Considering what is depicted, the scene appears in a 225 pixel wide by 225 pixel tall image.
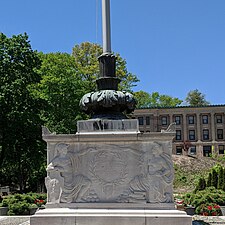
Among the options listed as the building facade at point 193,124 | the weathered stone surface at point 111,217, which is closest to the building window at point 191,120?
the building facade at point 193,124

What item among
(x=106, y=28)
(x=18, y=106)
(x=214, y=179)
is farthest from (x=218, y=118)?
(x=106, y=28)

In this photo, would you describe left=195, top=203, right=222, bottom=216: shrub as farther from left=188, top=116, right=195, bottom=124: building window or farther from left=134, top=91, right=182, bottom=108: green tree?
left=134, top=91, right=182, bottom=108: green tree

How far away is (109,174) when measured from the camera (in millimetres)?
10430

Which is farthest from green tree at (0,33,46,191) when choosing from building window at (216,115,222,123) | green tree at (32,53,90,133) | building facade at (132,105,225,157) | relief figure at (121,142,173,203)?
building window at (216,115,222,123)

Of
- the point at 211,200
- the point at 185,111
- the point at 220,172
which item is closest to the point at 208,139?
the point at 185,111

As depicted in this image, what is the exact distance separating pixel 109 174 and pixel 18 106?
17809 mm

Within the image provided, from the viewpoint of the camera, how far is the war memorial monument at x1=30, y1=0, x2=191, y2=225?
33.2 ft

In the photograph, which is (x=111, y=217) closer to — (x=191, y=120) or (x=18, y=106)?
(x=18, y=106)

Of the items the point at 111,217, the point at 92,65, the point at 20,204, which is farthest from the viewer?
the point at 92,65

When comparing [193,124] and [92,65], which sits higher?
[92,65]

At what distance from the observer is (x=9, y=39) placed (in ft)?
93.7

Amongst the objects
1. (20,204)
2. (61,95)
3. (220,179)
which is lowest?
(20,204)

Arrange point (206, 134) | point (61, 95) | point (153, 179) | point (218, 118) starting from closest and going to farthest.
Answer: point (153, 179)
point (61, 95)
point (218, 118)
point (206, 134)

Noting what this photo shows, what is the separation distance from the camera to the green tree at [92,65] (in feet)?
125
